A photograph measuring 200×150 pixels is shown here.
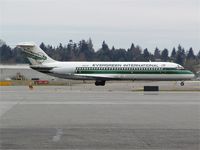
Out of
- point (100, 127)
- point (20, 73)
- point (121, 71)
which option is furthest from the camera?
point (20, 73)

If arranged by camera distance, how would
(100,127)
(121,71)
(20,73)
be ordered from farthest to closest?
(20,73) → (121,71) → (100,127)

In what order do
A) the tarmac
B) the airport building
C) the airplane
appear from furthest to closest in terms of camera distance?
the airport building
the airplane
the tarmac

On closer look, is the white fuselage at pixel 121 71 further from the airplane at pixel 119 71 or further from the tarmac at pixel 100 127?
the tarmac at pixel 100 127

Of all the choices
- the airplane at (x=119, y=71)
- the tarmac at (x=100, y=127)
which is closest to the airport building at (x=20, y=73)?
the airplane at (x=119, y=71)

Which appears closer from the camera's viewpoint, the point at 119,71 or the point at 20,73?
the point at 119,71

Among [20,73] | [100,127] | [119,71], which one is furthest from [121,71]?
[100,127]

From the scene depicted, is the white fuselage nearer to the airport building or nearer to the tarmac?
the airport building

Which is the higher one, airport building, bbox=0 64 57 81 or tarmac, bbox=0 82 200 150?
tarmac, bbox=0 82 200 150

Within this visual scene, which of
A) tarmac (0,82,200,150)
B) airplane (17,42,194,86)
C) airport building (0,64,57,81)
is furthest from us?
airport building (0,64,57,81)

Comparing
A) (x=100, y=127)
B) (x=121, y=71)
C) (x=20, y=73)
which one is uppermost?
(x=121, y=71)

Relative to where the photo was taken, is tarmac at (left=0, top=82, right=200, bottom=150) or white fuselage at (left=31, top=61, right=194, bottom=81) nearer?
tarmac at (left=0, top=82, right=200, bottom=150)

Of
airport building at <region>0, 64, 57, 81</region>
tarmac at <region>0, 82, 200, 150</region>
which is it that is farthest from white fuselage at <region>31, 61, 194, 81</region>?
tarmac at <region>0, 82, 200, 150</region>

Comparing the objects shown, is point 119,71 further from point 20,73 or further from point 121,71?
point 20,73

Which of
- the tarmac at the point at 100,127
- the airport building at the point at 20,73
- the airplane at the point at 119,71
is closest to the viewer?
the tarmac at the point at 100,127
